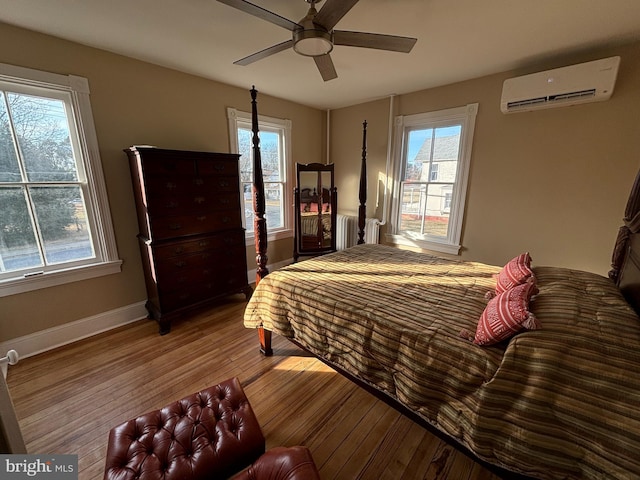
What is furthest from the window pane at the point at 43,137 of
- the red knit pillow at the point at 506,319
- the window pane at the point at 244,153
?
the red knit pillow at the point at 506,319

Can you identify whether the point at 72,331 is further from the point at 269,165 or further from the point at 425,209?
the point at 425,209

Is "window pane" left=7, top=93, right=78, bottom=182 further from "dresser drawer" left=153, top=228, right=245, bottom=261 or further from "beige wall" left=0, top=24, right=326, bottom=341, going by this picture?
"dresser drawer" left=153, top=228, right=245, bottom=261

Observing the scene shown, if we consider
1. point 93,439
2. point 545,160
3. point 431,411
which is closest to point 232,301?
point 93,439

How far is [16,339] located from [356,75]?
384 cm

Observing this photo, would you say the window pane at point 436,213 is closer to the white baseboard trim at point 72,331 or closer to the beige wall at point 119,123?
the beige wall at point 119,123

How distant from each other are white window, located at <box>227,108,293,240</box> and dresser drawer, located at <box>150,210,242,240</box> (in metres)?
0.42

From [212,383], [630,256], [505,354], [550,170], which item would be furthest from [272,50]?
[550,170]

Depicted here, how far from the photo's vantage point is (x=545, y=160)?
2.50 meters

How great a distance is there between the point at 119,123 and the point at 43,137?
54cm

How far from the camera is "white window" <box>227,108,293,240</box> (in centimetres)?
325

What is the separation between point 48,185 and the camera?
2.11 m

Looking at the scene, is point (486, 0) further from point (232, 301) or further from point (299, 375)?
point (232, 301)

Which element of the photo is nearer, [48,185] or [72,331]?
[48,185]

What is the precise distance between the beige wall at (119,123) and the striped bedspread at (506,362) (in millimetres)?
1924
